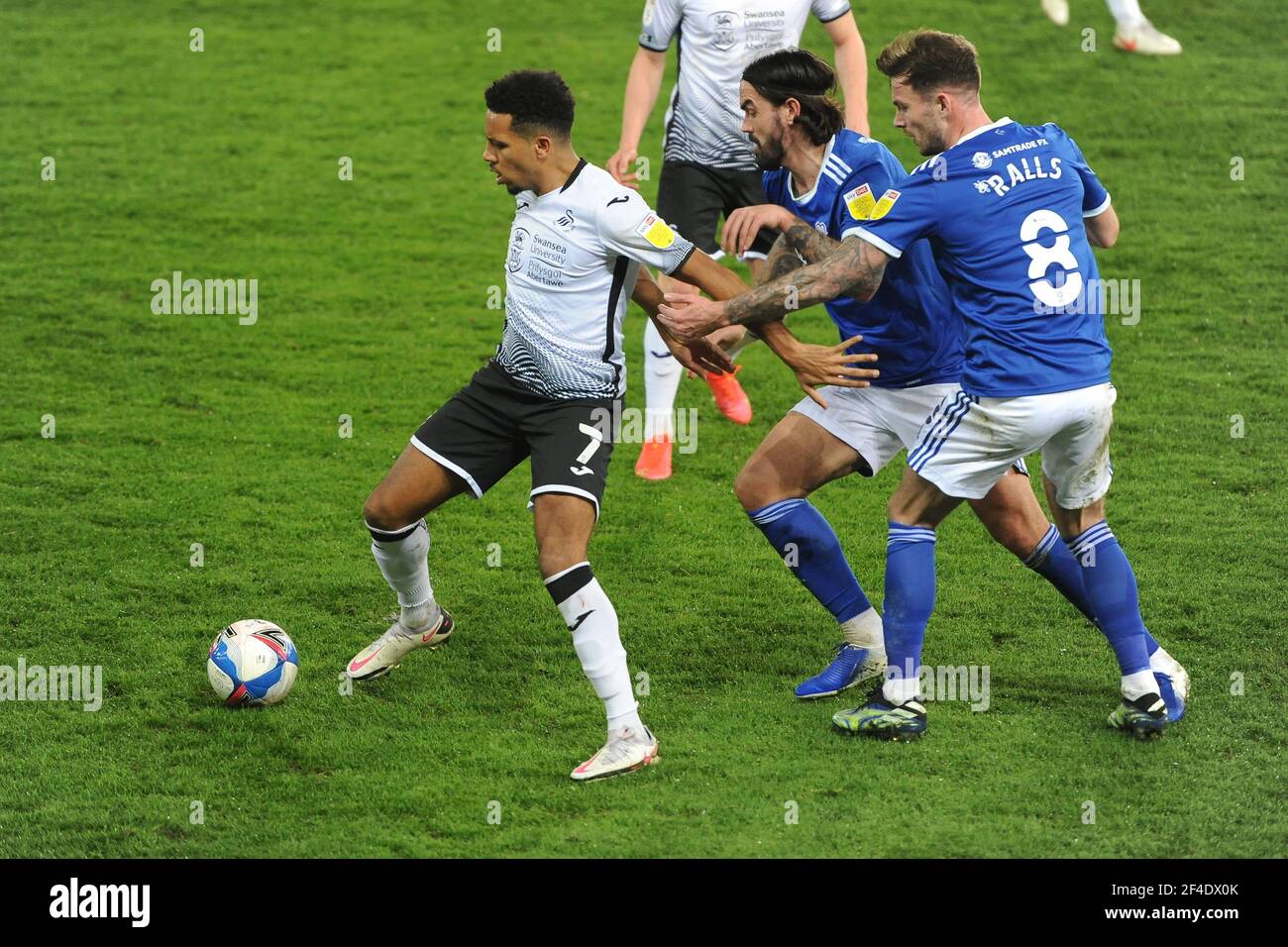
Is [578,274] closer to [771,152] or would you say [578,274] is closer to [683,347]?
[683,347]

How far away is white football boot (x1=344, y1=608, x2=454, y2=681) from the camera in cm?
618

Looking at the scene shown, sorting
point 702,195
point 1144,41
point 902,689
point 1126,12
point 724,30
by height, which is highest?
point 1126,12

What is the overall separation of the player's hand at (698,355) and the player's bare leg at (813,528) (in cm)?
42

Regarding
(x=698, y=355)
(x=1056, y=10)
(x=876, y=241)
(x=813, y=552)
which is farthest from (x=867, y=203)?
(x=1056, y=10)

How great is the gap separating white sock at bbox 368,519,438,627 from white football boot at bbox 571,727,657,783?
3.73 ft

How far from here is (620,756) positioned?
211 inches

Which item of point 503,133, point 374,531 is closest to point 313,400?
point 374,531

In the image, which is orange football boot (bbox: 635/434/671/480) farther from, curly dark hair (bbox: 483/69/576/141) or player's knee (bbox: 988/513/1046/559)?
curly dark hair (bbox: 483/69/576/141)

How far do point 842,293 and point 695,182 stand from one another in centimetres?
279

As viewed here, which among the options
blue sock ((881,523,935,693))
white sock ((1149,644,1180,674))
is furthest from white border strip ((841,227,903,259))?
white sock ((1149,644,1180,674))

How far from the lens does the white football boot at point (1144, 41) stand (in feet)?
46.0

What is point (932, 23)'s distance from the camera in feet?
48.0

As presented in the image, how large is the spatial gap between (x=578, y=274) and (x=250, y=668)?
1.89 meters
